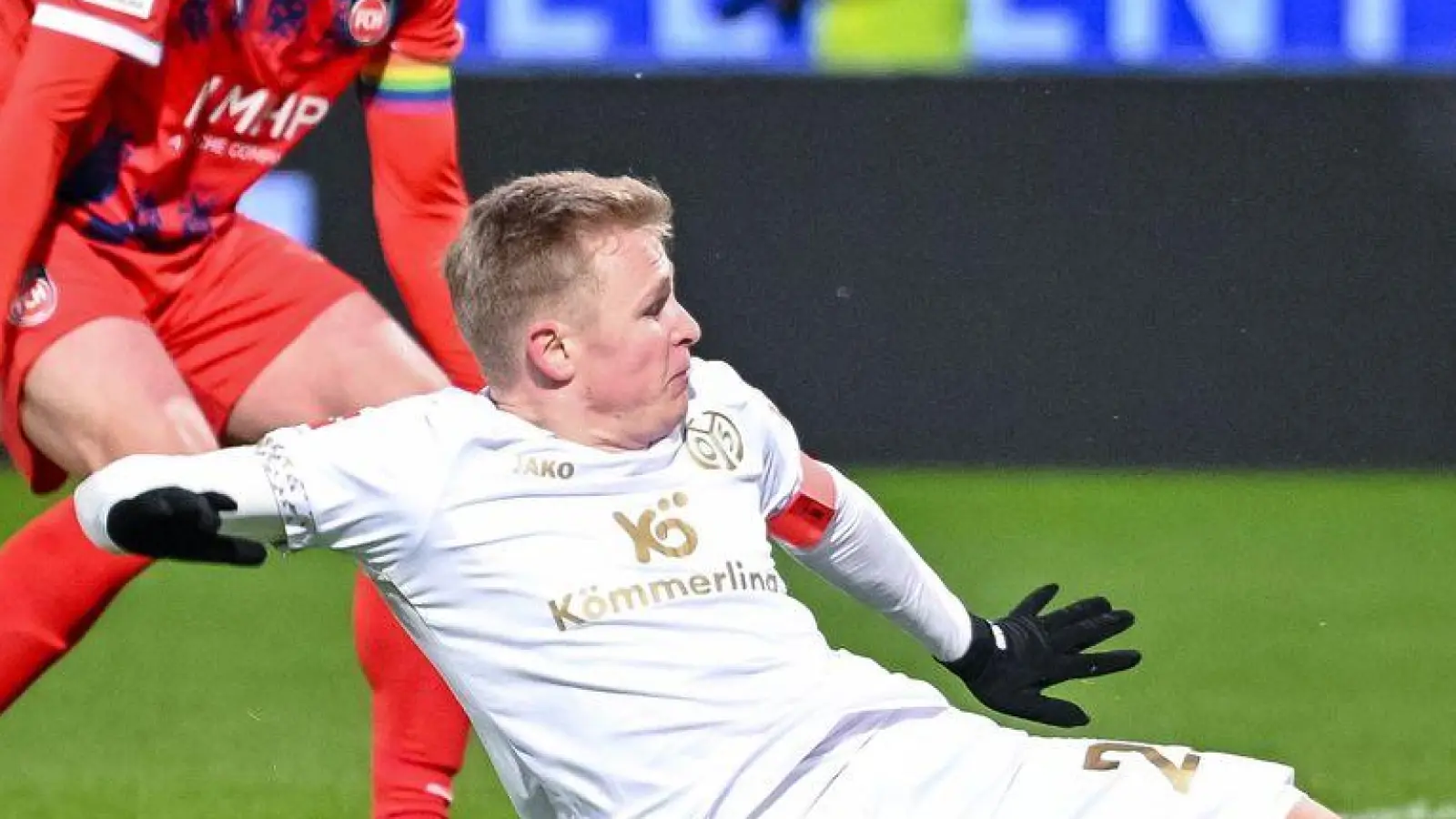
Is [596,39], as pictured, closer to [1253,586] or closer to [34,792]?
[1253,586]

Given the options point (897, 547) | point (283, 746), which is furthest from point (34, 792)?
point (897, 547)

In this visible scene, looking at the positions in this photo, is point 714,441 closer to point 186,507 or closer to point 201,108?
point 186,507

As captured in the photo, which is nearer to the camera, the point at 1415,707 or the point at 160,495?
the point at 160,495

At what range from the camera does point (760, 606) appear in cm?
330

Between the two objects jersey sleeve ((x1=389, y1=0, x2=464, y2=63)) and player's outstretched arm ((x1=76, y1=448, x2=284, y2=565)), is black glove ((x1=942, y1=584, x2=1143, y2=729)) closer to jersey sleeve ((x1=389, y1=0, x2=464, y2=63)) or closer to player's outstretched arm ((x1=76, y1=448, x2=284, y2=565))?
player's outstretched arm ((x1=76, y1=448, x2=284, y2=565))

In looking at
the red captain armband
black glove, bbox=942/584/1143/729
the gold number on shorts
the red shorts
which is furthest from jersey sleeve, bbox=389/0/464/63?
the gold number on shorts

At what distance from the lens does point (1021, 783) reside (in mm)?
3172

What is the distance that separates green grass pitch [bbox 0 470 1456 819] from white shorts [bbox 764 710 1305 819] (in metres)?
2.06

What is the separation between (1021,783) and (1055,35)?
6.84m

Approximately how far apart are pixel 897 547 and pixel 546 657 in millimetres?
617

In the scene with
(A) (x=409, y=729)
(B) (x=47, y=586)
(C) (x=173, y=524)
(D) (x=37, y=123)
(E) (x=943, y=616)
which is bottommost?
(A) (x=409, y=729)

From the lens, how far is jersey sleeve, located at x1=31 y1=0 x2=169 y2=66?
4.25 m

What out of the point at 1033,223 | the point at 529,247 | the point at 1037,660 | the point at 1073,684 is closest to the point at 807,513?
the point at 1037,660

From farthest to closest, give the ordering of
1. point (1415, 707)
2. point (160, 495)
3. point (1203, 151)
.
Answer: point (1203, 151)
point (1415, 707)
point (160, 495)
